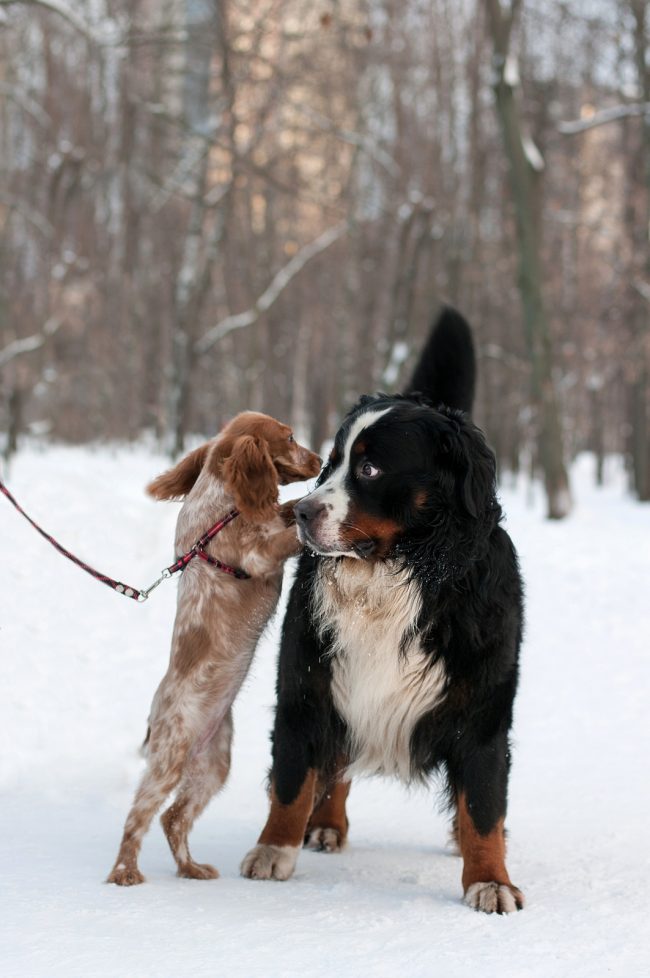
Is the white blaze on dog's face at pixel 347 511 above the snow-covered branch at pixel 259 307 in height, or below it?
below

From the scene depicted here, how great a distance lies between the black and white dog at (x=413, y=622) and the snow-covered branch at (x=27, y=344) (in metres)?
18.3

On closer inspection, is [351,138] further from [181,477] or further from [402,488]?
[402,488]

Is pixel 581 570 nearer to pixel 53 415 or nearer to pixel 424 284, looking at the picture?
pixel 424 284

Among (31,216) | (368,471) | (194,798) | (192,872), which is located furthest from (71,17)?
(31,216)

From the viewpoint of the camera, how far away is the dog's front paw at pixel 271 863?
429 cm

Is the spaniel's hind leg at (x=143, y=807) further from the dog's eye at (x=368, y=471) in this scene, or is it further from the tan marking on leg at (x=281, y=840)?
the dog's eye at (x=368, y=471)

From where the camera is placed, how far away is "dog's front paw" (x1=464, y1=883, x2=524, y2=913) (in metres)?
3.86

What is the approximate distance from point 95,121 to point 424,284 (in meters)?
9.08

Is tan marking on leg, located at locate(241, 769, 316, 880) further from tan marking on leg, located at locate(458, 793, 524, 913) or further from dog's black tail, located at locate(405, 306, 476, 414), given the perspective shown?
dog's black tail, located at locate(405, 306, 476, 414)

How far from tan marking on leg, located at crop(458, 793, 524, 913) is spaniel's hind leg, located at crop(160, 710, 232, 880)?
984mm

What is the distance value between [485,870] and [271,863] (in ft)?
2.86

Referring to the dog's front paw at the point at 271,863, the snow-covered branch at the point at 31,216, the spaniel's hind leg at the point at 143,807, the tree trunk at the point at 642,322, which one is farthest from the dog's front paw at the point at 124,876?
the tree trunk at the point at 642,322

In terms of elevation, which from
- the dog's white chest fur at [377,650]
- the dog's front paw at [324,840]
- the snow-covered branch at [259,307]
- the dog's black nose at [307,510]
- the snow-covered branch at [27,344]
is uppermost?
the snow-covered branch at [259,307]

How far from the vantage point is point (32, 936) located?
3.25 m
